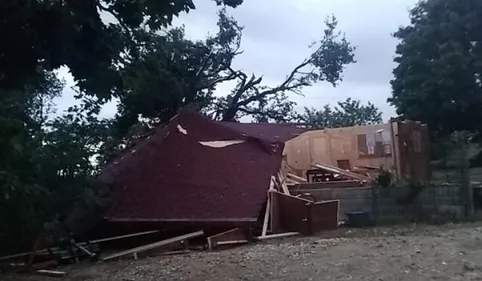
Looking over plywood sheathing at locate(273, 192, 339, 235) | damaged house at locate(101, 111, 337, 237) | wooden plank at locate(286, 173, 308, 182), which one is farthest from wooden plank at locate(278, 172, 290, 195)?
wooden plank at locate(286, 173, 308, 182)

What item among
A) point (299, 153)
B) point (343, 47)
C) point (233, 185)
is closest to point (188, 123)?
point (233, 185)

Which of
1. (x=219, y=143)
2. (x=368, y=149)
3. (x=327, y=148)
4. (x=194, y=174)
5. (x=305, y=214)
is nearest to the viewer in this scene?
(x=305, y=214)

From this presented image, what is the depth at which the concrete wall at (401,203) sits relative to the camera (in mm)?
11836

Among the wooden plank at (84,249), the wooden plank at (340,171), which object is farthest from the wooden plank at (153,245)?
the wooden plank at (340,171)

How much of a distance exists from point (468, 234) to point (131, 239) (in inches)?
219

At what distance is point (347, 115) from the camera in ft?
90.5

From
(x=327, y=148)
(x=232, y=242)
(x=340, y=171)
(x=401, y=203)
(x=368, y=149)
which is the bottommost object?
(x=232, y=242)

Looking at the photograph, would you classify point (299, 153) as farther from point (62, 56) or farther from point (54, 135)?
point (62, 56)

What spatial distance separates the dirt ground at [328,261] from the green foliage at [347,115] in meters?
15.1

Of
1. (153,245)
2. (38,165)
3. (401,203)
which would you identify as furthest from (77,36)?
(401,203)

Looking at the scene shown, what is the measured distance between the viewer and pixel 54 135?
8.21 m

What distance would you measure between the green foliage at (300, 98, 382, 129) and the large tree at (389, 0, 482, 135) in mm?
3818

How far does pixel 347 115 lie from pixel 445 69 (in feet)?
24.7

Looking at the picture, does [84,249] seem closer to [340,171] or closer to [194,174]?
[194,174]
